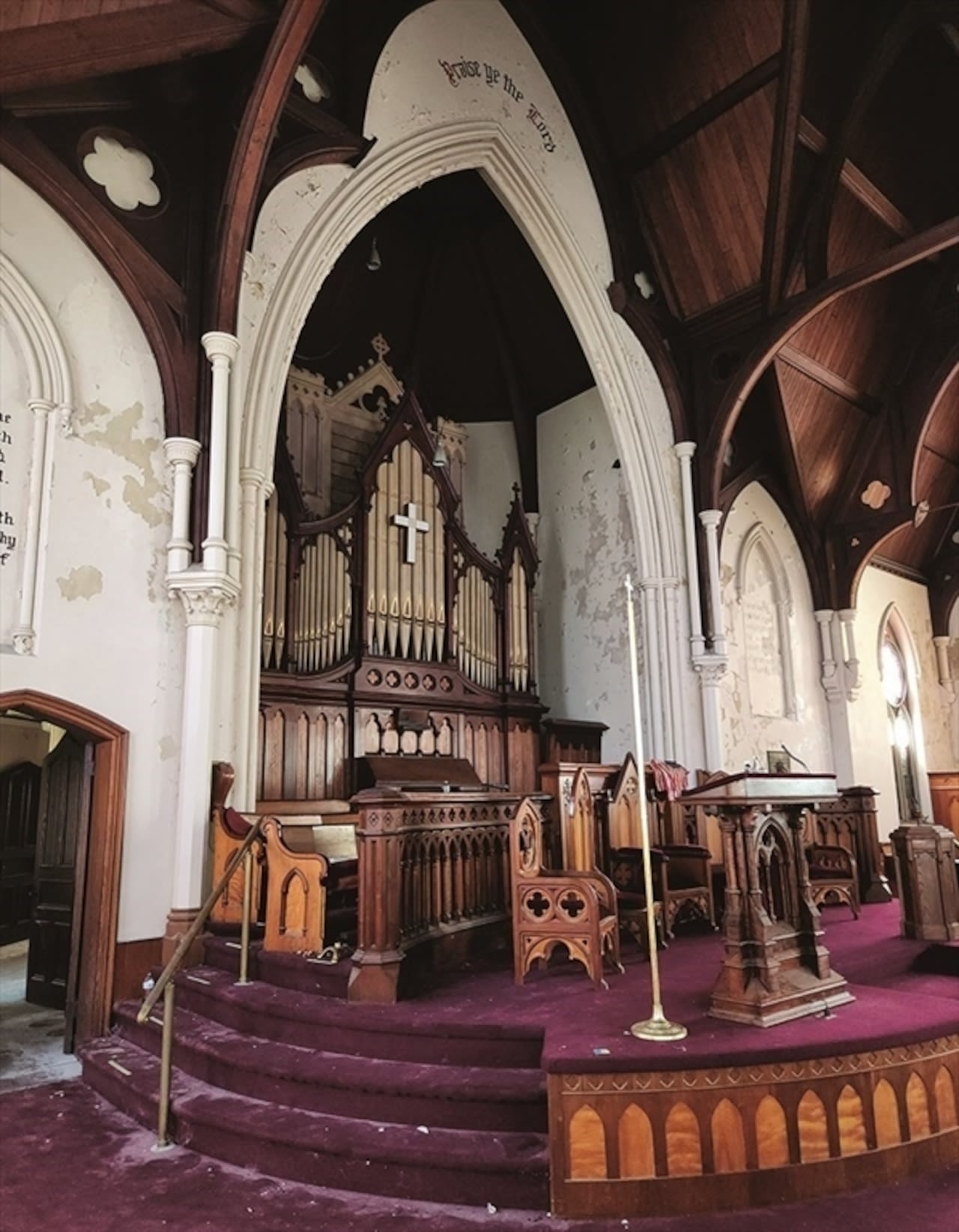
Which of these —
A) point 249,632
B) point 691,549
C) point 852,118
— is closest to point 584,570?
point 691,549

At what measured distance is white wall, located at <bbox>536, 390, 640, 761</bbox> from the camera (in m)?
9.77

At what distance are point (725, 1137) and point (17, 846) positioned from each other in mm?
9200

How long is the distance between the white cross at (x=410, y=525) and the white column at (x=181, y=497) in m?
2.59

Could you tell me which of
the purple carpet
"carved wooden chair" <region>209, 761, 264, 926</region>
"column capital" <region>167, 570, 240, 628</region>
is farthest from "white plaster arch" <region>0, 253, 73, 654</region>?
the purple carpet

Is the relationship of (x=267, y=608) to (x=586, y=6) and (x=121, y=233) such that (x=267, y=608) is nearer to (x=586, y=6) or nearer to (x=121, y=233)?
(x=121, y=233)

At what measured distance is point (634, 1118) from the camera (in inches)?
117

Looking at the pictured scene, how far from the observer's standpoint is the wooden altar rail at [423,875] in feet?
13.2

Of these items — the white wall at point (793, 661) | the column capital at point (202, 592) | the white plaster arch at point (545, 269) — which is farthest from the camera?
the white wall at point (793, 661)

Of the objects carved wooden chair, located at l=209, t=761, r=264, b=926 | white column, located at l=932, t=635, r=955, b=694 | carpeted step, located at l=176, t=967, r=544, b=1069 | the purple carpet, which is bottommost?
the purple carpet

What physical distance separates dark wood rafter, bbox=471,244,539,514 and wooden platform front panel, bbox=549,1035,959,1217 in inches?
319

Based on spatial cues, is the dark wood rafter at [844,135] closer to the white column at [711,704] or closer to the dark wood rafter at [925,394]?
the dark wood rafter at [925,394]

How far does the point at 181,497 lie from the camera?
564 cm

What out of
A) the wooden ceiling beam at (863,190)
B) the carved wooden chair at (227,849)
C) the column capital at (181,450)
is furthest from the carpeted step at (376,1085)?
the wooden ceiling beam at (863,190)

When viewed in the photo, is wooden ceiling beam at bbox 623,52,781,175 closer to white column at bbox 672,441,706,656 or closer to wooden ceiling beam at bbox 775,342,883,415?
wooden ceiling beam at bbox 775,342,883,415
